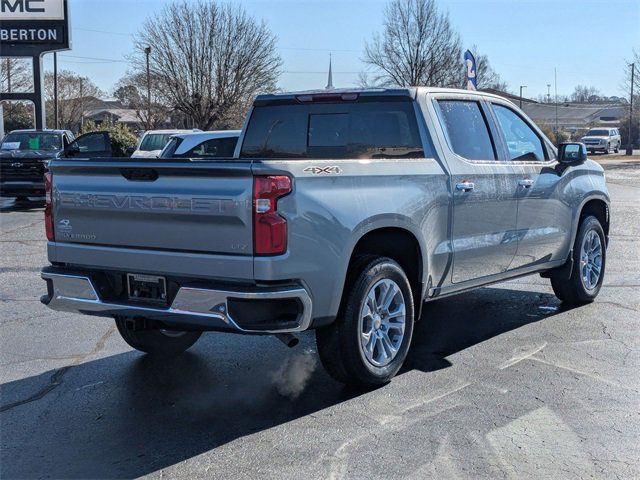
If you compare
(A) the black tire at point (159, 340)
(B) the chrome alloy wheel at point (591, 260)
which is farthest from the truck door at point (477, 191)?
(A) the black tire at point (159, 340)

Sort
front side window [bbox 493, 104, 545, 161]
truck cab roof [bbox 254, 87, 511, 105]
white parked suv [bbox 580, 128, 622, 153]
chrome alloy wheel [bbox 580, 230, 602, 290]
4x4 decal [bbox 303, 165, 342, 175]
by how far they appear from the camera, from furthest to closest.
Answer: white parked suv [bbox 580, 128, 622, 153] → chrome alloy wheel [bbox 580, 230, 602, 290] → front side window [bbox 493, 104, 545, 161] → truck cab roof [bbox 254, 87, 511, 105] → 4x4 decal [bbox 303, 165, 342, 175]

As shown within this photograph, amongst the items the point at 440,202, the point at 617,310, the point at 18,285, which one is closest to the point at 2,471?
the point at 440,202

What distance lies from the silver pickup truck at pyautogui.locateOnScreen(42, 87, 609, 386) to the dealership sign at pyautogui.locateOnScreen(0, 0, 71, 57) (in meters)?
22.0

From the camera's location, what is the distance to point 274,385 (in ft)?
17.6

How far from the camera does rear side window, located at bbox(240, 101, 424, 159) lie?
591cm

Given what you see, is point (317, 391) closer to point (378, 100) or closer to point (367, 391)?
point (367, 391)

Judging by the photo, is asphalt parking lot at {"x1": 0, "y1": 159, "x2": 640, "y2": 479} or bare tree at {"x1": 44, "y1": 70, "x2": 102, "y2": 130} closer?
asphalt parking lot at {"x1": 0, "y1": 159, "x2": 640, "y2": 479}

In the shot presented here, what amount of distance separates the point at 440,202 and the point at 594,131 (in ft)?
182

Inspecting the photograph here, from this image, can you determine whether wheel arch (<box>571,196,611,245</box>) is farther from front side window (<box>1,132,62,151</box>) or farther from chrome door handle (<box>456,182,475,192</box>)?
front side window (<box>1,132,62,151</box>)

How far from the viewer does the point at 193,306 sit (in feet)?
14.8

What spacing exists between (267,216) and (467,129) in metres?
2.49

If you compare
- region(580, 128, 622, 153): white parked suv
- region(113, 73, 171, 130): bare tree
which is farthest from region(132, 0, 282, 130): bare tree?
region(580, 128, 622, 153): white parked suv

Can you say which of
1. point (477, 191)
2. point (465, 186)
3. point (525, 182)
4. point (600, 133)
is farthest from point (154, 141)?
point (600, 133)

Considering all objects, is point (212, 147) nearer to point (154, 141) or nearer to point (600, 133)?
point (154, 141)
